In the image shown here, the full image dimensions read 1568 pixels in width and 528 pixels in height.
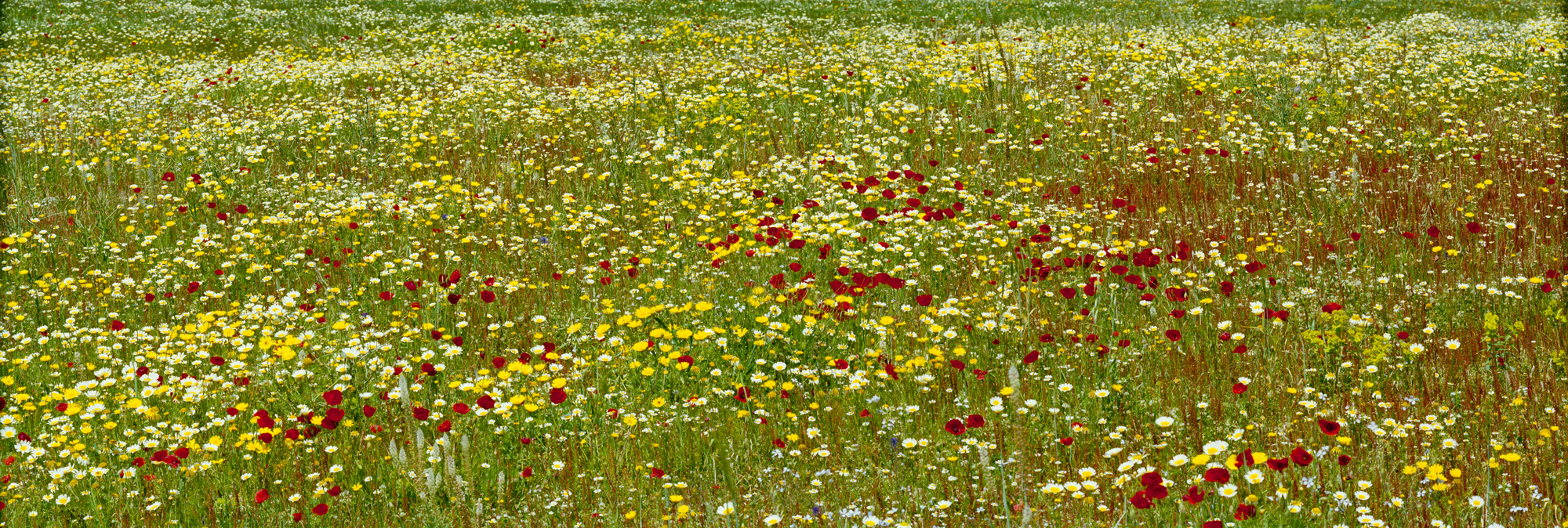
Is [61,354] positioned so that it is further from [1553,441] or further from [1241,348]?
[1553,441]

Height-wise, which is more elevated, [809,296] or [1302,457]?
[1302,457]

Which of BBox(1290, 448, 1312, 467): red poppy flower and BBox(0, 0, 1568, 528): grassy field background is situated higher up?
BBox(1290, 448, 1312, 467): red poppy flower

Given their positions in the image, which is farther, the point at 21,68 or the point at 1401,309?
the point at 21,68

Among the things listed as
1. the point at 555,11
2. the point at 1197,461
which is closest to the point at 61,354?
the point at 1197,461

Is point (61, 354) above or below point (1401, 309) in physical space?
below

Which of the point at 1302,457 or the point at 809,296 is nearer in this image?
the point at 1302,457

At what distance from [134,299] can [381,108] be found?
157 inches

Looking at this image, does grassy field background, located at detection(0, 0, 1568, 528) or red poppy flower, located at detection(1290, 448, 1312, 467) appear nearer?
red poppy flower, located at detection(1290, 448, 1312, 467)

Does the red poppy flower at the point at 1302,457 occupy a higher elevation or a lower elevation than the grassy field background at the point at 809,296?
higher

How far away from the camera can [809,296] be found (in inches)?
196

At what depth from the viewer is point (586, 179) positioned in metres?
7.30

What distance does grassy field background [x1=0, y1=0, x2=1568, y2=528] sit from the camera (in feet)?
11.2

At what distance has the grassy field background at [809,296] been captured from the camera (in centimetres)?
341

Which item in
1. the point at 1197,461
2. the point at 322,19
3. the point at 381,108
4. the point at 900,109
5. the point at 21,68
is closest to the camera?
the point at 1197,461
